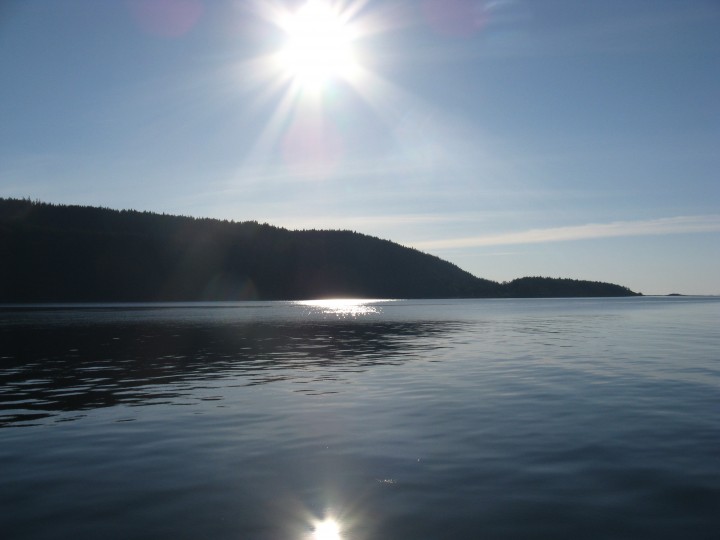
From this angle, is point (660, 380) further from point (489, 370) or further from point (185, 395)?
point (185, 395)

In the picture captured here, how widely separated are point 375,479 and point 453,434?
5.59 m

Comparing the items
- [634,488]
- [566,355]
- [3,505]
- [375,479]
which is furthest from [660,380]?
[3,505]

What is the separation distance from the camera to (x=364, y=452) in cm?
1725

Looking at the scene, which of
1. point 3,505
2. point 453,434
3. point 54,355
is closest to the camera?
point 3,505

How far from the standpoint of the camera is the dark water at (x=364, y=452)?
39.1ft

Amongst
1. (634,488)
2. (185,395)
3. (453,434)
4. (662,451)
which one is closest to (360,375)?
(185,395)

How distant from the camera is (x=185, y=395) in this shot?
27.9 meters

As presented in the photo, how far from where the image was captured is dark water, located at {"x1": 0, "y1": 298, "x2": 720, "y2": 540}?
39.1ft

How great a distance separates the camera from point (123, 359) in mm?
45031

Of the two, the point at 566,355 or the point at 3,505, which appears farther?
the point at 566,355

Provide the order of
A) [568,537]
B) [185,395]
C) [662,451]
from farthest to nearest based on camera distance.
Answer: [185,395] < [662,451] < [568,537]

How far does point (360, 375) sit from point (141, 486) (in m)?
21.7

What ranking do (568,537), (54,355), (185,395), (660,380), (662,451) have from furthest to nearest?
(54,355) < (660,380) < (185,395) < (662,451) < (568,537)

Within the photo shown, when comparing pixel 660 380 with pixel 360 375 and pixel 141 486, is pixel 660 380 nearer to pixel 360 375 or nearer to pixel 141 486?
pixel 360 375
